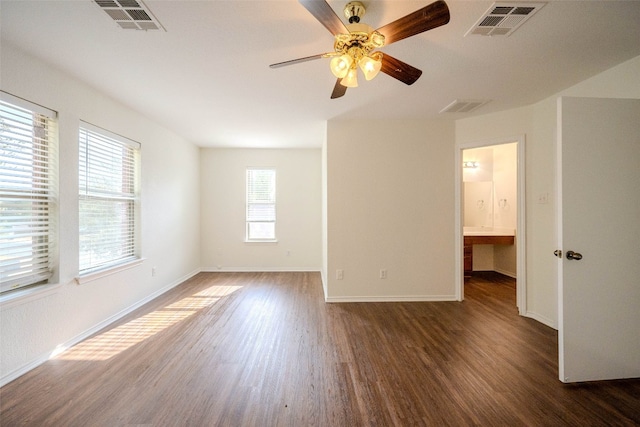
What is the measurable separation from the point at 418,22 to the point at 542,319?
135 inches

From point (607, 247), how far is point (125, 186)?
4.88m

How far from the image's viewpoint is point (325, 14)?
4.33 feet

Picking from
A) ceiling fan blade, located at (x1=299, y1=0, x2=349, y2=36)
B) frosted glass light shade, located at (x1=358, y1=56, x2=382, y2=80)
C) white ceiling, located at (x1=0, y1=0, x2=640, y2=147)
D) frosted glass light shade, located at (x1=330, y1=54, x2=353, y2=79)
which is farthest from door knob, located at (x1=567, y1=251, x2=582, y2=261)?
ceiling fan blade, located at (x1=299, y1=0, x2=349, y2=36)

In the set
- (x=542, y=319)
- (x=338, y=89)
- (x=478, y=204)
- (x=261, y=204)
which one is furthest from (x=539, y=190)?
(x=261, y=204)

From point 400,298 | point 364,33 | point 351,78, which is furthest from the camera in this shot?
point 400,298

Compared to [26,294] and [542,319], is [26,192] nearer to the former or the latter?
[26,294]

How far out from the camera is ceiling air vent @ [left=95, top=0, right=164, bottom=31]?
1.55 meters

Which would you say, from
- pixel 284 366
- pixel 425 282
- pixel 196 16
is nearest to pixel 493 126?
pixel 425 282

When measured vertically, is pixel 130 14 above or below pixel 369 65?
above

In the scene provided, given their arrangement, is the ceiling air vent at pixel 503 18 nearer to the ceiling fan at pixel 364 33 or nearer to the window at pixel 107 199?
the ceiling fan at pixel 364 33

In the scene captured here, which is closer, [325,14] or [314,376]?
[325,14]

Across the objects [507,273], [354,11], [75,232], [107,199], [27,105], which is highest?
[354,11]

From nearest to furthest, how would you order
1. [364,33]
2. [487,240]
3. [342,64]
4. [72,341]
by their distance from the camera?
[364,33] < [342,64] < [72,341] < [487,240]

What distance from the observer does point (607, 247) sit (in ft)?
6.02
